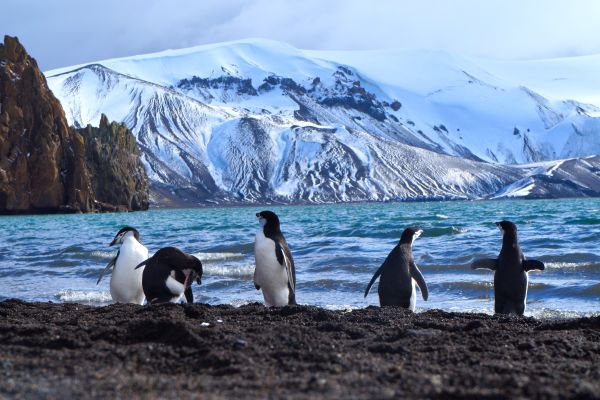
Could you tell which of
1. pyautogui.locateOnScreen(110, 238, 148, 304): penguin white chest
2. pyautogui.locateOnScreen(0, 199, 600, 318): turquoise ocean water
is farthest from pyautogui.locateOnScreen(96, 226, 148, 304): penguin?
pyautogui.locateOnScreen(0, 199, 600, 318): turquoise ocean water

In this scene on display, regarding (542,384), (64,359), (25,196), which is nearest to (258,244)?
(64,359)

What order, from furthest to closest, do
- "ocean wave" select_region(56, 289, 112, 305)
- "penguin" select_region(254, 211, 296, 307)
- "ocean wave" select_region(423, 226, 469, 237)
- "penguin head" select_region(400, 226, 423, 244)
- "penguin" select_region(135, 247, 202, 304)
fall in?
"ocean wave" select_region(423, 226, 469, 237) → "ocean wave" select_region(56, 289, 112, 305) → "penguin head" select_region(400, 226, 423, 244) → "penguin" select_region(254, 211, 296, 307) → "penguin" select_region(135, 247, 202, 304)

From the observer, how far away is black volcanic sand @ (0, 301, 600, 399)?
4.66m

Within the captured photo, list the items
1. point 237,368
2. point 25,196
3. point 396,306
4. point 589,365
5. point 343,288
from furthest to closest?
1. point 25,196
2. point 343,288
3. point 396,306
4. point 589,365
5. point 237,368

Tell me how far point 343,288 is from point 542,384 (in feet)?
34.2

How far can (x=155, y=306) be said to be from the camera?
9688 millimetres

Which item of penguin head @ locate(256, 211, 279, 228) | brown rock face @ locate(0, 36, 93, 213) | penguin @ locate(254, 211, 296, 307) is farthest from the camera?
brown rock face @ locate(0, 36, 93, 213)

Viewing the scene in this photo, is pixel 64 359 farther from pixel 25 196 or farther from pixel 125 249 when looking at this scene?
pixel 25 196

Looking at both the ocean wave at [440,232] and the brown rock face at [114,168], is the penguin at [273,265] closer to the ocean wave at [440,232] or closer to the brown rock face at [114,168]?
the ocean wave at [440,232]

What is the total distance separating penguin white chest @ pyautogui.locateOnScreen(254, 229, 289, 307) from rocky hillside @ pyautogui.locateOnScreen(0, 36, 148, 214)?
3228 inches

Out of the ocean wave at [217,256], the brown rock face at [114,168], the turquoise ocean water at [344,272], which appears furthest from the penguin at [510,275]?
the brown rock face at [114,168]

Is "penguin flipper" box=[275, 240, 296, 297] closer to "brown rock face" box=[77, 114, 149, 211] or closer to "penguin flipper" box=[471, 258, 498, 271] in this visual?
"penguin flipper" box=[471, 258, 498, 271]

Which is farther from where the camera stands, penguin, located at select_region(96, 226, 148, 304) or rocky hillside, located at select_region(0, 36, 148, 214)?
rocky hillside, located at select_region(0, 36, 148, 214)

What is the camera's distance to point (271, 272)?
38.1 ft
